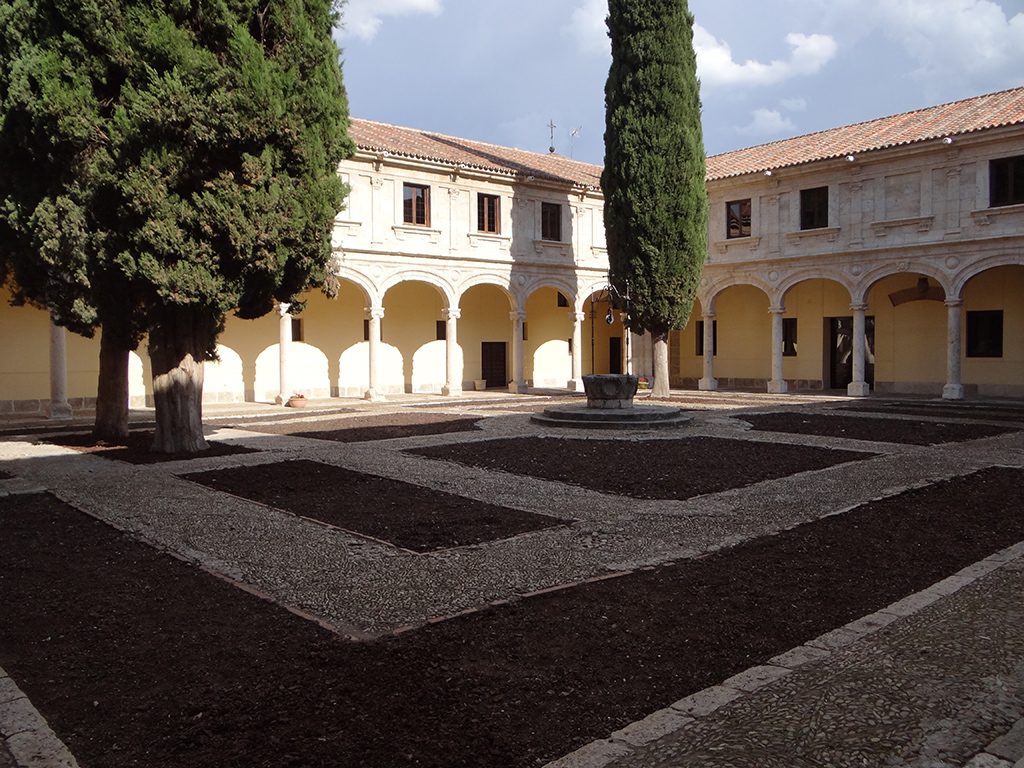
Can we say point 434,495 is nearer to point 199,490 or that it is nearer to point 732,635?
point 199,490

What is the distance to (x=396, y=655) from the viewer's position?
395 cm

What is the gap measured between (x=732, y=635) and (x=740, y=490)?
433 centimetres

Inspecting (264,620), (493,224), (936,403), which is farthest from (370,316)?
(264,620)

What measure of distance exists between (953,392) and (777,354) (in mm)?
5044

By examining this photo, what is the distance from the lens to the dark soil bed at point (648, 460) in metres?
8.77

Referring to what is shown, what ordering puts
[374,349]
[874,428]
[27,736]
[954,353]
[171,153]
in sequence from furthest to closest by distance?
[374,349]
[954,353]
[874,428]
[171,153]
[27,736]

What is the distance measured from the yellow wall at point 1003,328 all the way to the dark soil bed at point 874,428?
7.68 meters

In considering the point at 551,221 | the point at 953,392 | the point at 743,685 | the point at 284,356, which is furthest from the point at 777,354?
the point at 743,685

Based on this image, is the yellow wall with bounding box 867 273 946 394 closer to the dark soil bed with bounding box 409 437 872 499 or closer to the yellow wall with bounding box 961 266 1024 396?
the yellow wall with bounding box 961 266 1024 396

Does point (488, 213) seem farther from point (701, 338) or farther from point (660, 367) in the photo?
point (701, 338)

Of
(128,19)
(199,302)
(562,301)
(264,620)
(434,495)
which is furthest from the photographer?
(562,301)

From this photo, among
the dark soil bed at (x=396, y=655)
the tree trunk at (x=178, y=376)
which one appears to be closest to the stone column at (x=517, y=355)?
the tree trunk at (x=178, y=376)

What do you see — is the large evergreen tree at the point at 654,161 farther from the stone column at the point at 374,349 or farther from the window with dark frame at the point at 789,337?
the stone column at the point at 374,349

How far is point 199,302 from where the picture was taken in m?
9.84
